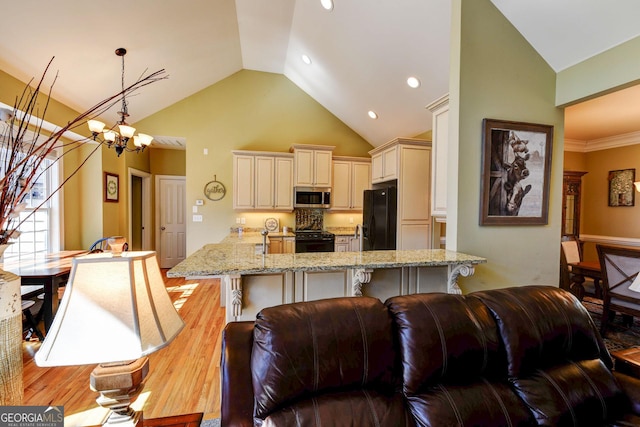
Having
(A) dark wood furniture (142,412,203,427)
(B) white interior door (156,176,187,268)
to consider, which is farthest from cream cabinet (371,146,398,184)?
(B) white interior door (156,176,187,268)

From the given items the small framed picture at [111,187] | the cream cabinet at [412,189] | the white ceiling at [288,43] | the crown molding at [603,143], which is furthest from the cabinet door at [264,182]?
the crown molding at [603,143]

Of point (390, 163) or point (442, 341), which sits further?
point (390, 163)

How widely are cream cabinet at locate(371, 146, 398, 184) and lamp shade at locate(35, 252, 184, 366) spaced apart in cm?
345

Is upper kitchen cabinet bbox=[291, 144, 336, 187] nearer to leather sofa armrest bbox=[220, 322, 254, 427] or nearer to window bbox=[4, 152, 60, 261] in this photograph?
window bbox=[4, 152, 60, 261]

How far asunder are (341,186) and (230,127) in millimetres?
2393

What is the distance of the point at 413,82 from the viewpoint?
340 centimetres

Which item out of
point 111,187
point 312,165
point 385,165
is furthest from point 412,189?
point 111,187

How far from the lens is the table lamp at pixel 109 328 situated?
768mm

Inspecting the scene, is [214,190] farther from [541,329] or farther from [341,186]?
[541,329]

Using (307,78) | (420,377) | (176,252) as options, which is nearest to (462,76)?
(420,377)

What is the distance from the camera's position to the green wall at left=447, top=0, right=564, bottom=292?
2.17 meters

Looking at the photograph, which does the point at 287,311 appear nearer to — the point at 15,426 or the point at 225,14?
the point at 15,426

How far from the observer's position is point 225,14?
3520 mm

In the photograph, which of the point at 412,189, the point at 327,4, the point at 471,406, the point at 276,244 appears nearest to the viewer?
the point at 471,406
